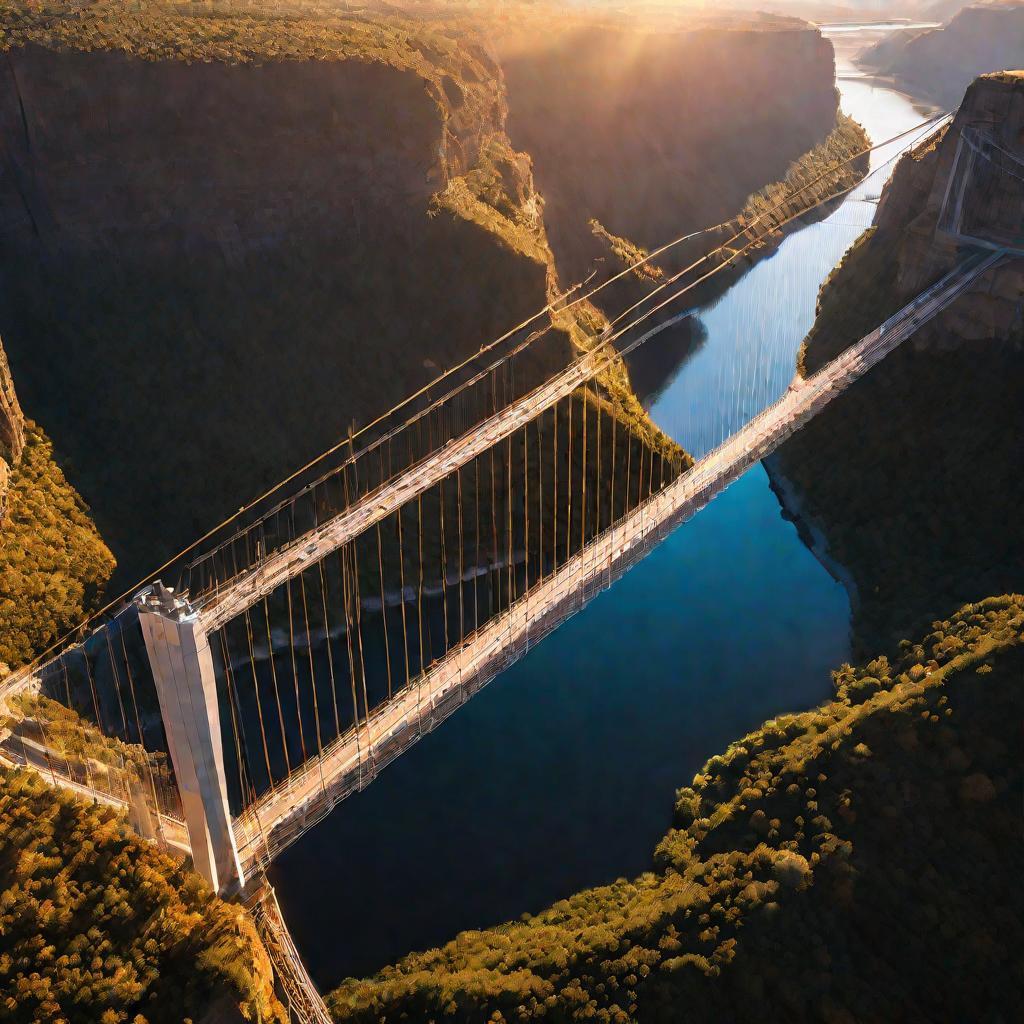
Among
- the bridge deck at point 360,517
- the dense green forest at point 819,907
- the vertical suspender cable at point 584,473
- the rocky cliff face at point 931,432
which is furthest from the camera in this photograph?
the vertical suspender cable at point 584,473

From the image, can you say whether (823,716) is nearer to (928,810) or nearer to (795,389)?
(928,810)

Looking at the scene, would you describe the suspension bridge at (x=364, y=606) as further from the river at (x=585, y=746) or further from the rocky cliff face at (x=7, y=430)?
the rocky cliff face at (x=7, y=430)

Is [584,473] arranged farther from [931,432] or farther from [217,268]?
A: [217,268]

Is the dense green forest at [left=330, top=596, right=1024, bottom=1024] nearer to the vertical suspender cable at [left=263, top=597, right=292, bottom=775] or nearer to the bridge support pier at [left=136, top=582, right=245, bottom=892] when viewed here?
the bridge support pier at [left=136, top=582, right=245, bottom=892]

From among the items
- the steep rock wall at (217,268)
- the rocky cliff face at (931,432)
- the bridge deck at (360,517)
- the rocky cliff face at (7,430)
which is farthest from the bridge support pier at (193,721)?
the rocky cliff face at (931,432)

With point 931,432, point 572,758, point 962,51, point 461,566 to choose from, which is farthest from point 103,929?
point 962,51

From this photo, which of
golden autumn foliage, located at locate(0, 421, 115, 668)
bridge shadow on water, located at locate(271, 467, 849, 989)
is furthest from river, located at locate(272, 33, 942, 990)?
golden autumn foliage, located at locate(0, 421, 115, 668)
